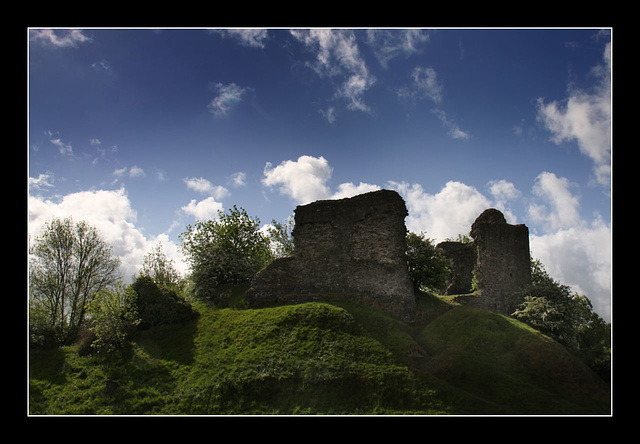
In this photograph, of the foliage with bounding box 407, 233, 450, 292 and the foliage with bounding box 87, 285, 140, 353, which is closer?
the foliage with bounding box 87, 285, 140, 353

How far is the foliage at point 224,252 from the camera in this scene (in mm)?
24000

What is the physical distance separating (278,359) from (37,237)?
22863 mm

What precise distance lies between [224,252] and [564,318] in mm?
22463

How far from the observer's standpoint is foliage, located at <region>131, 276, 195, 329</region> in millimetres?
19469

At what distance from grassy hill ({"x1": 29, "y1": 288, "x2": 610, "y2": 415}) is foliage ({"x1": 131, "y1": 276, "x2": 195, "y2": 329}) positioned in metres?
0.69

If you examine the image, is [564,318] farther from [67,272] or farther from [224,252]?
[67,272]

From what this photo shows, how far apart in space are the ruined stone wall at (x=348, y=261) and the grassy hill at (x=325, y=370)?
5.03ft

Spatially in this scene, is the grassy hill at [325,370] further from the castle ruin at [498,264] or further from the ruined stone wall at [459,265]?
the ruined stone wall at [459,265]

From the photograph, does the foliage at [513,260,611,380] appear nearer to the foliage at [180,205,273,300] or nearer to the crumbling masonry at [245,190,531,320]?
the crumbling masonry at [245,190,531,320]

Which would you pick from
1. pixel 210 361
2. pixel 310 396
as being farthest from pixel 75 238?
pixel 310 396

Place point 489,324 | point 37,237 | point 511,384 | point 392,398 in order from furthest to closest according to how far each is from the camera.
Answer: point 37,237 → point 489,324 → point 511,384 → point 392,398

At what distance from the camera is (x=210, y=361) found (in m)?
15.6

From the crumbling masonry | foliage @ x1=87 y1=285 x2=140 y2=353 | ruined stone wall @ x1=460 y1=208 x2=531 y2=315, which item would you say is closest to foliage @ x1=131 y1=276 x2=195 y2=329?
foliage @ x1=87 y1=285 x2=140 y2=353

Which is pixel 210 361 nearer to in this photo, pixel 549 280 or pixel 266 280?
pixel 266 280
